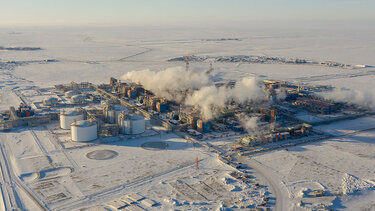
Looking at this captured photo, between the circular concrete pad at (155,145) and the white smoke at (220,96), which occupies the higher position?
the white smoke at (220,96)

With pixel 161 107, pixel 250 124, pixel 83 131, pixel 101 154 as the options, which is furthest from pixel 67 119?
pixel 250 124

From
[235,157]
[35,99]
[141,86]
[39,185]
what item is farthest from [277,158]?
[35,99]

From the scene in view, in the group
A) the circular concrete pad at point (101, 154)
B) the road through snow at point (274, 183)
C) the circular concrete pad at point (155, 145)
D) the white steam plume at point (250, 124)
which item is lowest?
the road through snow at point (274, 183)

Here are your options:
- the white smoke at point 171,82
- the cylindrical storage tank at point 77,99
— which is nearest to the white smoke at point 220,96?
the white smoke at point 171,82

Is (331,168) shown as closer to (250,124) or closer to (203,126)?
(250,124)

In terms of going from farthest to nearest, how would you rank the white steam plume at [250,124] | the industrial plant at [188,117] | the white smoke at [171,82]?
1. the white smoke at [171,82]
2. the white steam plume at [250,124]
3. the industrial plant at [188,117]

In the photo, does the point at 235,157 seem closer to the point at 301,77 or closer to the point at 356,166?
the point at 356,166

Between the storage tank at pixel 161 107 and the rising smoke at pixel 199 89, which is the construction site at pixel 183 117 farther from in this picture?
the rising smoke at pixel 199 89

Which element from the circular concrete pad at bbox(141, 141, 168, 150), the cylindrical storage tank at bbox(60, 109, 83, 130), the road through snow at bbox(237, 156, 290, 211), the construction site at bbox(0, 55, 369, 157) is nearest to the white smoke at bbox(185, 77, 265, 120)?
the construction site at bbox(0, 55, 369, 157)
